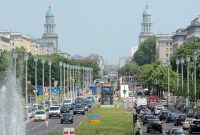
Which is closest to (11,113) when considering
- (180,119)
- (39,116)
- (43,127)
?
(43,127)

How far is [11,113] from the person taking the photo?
43.1m

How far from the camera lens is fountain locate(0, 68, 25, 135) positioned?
4109 cm

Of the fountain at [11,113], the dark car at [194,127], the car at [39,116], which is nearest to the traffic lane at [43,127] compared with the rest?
the car at [39,116]

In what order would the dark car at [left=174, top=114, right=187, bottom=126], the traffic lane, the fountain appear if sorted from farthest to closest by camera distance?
the dark car at [left=174, top=114, right=187, bottom=126] < the traffic lane < the fountain

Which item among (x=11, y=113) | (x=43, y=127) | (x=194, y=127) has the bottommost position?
(x=43, y=127)

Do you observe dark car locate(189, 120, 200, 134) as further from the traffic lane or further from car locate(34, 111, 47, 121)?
car locate(34, 111, 47, 121)

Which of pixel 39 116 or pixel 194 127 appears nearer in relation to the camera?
pixel 194 127

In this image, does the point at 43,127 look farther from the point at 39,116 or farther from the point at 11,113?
the point at 11,113

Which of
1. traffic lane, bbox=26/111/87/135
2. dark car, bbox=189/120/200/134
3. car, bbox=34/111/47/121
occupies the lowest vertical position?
traffic lane, bbox=26/111/87/135

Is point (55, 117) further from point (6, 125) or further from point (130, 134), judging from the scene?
point (6, 125)

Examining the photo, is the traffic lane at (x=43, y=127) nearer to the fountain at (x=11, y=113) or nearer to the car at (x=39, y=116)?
the car at (x=39, y=116)

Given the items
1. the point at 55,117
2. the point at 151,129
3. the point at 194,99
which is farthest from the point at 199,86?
the point at 151,129

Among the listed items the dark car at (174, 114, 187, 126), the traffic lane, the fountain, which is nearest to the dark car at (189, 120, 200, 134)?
the traffic lane

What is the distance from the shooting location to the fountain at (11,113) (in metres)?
41.1
